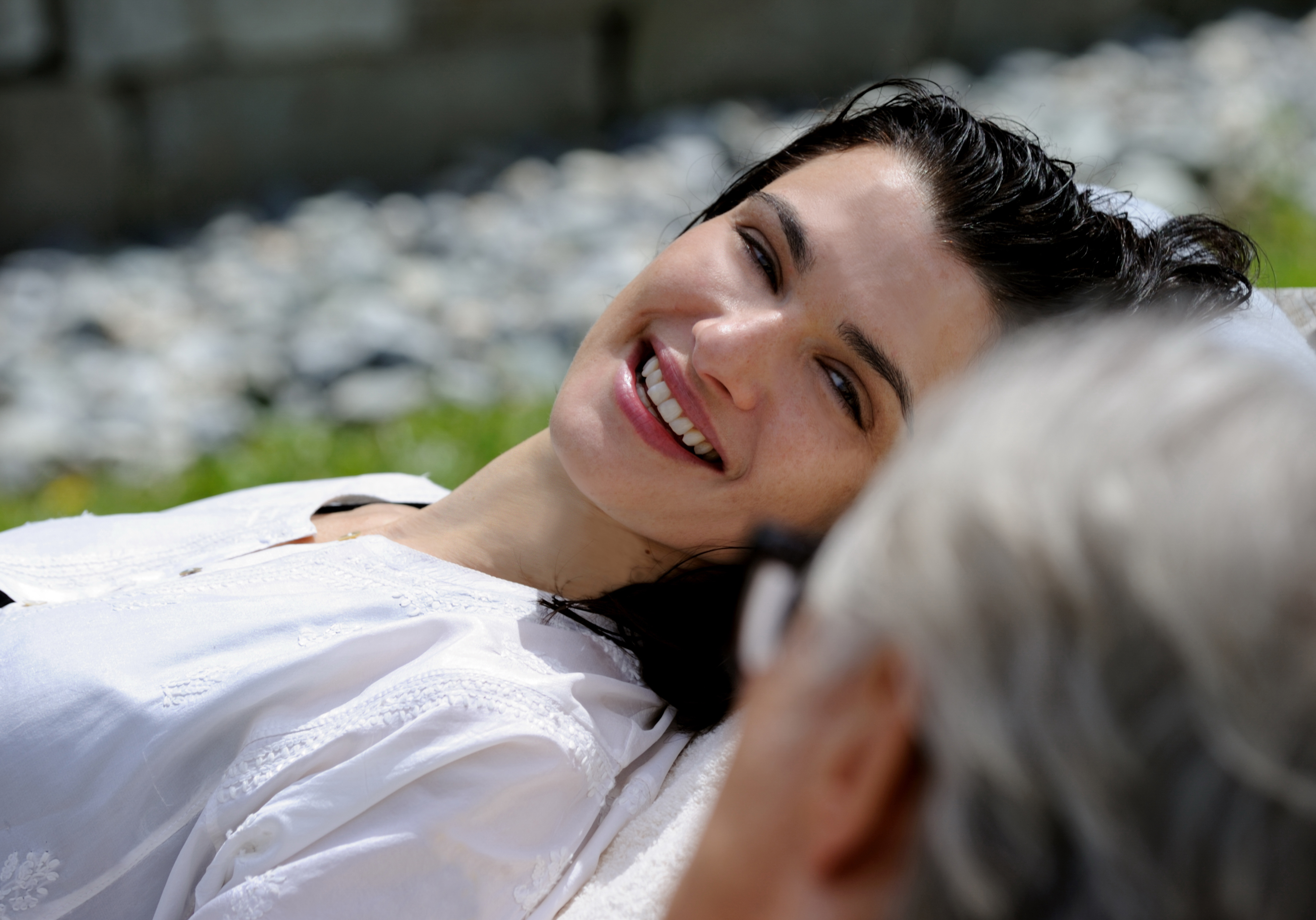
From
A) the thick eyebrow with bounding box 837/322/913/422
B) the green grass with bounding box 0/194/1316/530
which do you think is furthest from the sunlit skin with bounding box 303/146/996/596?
the green grass with bounding box 0/194/1316/530

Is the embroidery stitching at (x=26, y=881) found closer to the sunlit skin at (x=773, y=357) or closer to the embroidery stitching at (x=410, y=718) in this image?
the embroidery stitching at (x=410, y=718)

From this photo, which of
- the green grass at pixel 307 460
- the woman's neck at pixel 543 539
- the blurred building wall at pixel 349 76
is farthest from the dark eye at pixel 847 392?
the blurred building wall at pixel 349 76

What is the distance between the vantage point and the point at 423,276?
19.3ft

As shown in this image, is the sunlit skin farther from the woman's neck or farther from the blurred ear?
the blurred ear

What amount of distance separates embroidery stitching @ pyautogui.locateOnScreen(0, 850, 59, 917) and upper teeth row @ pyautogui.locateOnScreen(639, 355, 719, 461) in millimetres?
1099

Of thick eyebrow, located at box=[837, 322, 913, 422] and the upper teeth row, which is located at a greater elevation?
thick eyebrow, located at box=[837, 322, 913, 422]

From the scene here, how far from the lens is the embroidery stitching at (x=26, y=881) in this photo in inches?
64.9

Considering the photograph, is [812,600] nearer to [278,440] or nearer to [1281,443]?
[1281,443]

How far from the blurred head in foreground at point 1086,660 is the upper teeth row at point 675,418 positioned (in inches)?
47.7

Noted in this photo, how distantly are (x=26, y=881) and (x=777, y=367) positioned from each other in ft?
4.32

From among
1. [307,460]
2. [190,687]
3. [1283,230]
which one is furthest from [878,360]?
[1283,230]

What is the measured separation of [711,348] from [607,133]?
6.24 meters

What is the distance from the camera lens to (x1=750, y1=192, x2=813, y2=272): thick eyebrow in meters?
1.93

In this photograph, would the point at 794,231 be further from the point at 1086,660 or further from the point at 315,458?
the point at 315,458
